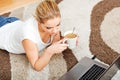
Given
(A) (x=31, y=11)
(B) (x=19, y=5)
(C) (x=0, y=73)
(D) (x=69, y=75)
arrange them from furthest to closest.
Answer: (B) (x=19, y=5)
(A) (x=31, y=11)
(C) (x=0, y=73)
(D) (x=69, y=75)

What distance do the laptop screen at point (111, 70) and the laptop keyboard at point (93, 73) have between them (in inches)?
5.2

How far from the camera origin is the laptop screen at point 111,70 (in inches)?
38.0

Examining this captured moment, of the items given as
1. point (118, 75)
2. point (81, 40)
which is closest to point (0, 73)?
point (81, 40)

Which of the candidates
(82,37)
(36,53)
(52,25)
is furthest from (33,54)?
Result: (82,37)

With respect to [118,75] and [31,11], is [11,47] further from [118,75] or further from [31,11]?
→ [118,75]

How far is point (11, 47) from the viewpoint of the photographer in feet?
5.58

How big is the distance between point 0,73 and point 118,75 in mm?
765

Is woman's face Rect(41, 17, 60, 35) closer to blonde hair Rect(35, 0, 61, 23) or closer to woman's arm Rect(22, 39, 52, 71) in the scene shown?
blonde hair Rect(35, 0, 61, 23)

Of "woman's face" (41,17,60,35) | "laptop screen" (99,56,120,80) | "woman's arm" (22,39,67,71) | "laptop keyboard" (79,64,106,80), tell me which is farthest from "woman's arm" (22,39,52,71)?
"laptop screen" (99,56,120,80)

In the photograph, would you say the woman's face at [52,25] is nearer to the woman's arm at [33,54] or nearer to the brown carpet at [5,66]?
the woman's arm at [33,54]

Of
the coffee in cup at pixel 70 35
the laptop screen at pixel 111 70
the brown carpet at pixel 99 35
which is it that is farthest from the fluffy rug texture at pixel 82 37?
the laptop screen at pixel 111 70

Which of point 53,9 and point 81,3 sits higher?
point 53,9

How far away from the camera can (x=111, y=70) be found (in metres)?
1.03

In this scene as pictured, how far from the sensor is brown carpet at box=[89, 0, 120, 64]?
1.62m
